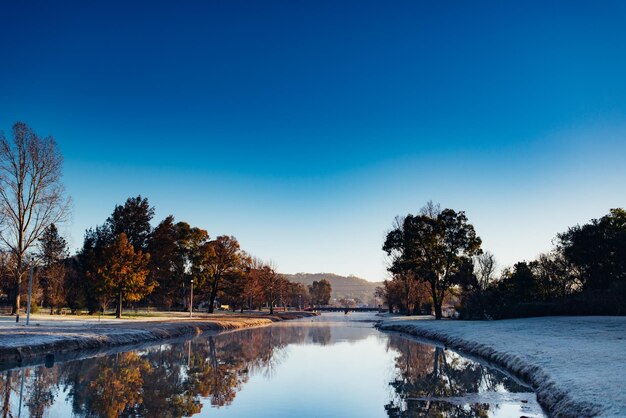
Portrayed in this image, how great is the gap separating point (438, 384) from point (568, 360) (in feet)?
15.7

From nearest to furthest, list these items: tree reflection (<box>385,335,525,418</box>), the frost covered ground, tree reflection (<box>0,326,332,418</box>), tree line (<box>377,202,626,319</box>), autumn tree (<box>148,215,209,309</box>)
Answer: the frost covered ground → tree reflection (<box>0,326,332,418</box>) → tree reflection (<box>385,335,525,418</box>) → tree line (<box>377,202,626,319</box>) → autumn tree (<box>148,215,209,309</box>)

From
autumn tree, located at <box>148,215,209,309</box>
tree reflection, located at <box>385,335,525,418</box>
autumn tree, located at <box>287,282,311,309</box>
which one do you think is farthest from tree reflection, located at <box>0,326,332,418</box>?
autumn tree, located at <box>287,282,311,309</box>

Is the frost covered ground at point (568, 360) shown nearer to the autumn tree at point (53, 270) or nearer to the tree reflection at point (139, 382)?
the tree reflection at point (139, 382)

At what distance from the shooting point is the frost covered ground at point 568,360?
35.1ft

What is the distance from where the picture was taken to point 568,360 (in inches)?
664

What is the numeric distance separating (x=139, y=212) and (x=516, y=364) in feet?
197

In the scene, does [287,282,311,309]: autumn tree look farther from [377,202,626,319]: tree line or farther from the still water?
the still water

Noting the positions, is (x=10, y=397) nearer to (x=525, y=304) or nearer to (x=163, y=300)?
(x=525, y=304)

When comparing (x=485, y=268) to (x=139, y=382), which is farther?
(x=485, y=268)

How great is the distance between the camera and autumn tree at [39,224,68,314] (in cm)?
5656

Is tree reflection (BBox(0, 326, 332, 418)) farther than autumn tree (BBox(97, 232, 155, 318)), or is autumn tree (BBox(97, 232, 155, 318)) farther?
autumn tree (BBox(97, 232, 155, 318))

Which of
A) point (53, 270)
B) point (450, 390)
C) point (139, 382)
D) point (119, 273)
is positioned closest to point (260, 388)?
point (139, 382)

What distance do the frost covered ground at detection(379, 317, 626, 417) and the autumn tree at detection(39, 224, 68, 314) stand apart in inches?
1579

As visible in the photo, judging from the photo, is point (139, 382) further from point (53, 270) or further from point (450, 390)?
point (53, 270)
